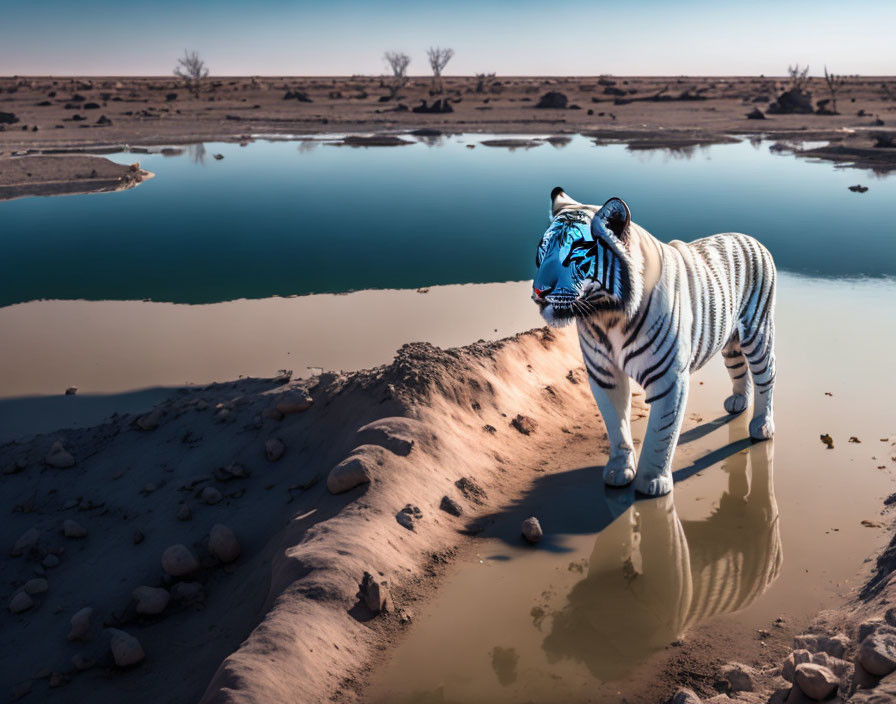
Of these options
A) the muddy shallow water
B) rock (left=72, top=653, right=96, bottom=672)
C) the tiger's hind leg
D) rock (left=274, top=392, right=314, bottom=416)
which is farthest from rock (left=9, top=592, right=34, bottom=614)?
the tiger's hind leg

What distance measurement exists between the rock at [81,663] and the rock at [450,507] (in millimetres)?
2754

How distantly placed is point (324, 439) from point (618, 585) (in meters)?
3.00

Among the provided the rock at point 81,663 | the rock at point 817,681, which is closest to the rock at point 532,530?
the rock at point 817,681

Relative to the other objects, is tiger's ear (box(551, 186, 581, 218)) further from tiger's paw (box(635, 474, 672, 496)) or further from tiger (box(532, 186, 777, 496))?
tiger's paw (box(635, 474, 672, 496))

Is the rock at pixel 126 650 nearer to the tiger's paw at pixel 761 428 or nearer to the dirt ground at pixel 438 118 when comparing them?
the tiger's paw at pixel 761 428

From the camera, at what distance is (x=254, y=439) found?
7.21 metres

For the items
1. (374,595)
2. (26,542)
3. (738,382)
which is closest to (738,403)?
(738,382)

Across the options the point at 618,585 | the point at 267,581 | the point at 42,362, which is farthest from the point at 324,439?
the point at 42,362

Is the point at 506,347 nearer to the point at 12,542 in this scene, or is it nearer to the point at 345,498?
the point at 345,498

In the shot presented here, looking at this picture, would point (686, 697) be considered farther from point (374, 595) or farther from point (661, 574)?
point (374, 595)

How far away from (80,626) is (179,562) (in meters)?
0.77

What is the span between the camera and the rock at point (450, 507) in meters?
6.17

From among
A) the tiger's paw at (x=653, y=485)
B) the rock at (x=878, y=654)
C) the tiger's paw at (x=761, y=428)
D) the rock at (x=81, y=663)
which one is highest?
the rock at (x=878, y=654)

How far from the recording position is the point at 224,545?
5.83 m
